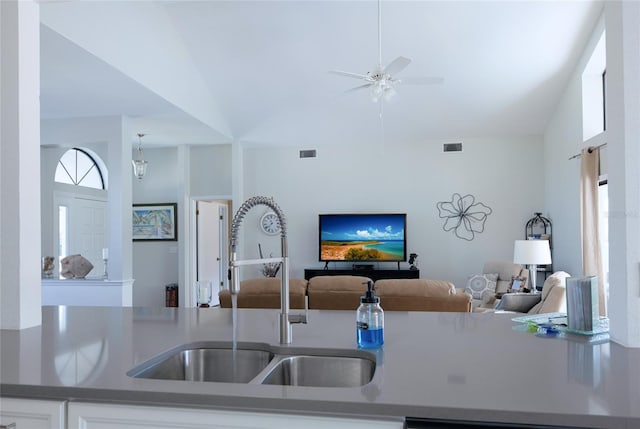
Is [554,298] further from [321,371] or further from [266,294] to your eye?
[321,371]

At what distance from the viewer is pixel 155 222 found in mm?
7805

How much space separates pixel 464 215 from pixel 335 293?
14.2ft

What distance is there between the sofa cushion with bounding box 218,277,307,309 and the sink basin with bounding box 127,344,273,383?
196cm

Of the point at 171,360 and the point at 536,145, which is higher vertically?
the point at 536,145

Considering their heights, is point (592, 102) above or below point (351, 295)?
above

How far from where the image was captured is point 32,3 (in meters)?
1.96

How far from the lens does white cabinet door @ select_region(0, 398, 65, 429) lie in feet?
3.83

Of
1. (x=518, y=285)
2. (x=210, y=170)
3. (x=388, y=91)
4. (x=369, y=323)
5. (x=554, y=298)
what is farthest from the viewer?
(x=210, y=170)

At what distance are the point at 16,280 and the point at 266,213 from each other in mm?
5969

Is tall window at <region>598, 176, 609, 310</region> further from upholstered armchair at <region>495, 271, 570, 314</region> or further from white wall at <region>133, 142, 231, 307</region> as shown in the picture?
white wall at <region>133, 142, 231, 307</region>

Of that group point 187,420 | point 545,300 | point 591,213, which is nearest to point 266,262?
point 187,420

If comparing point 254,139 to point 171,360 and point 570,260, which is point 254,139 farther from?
point 171,360

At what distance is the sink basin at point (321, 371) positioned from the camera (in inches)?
55.9

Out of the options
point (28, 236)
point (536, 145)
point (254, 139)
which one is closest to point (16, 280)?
point (28, 236)
